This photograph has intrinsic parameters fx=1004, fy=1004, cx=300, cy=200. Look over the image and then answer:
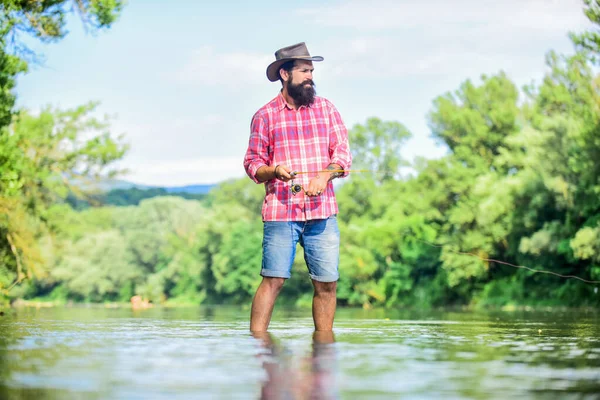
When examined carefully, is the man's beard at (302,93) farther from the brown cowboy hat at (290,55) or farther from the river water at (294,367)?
the river water at (294,367)

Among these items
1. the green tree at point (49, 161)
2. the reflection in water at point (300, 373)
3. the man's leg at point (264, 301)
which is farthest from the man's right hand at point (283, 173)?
the green tree at point (49, 161)

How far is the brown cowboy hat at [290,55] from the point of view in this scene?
8.08 meters

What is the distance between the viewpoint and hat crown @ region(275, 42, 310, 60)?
8.09 m

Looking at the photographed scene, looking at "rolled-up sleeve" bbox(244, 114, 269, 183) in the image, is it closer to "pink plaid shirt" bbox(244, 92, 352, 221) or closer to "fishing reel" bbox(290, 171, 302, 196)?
"pink plaid shirt" bbox(244, 92, 352, 221)

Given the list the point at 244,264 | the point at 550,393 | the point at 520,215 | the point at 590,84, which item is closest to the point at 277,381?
the point at 550,393

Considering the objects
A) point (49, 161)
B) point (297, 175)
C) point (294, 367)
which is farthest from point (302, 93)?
point (49, 161)

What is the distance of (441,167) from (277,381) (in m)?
50.7

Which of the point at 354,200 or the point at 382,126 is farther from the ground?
the point at 382,126

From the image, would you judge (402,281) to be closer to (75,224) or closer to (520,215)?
(520,215)

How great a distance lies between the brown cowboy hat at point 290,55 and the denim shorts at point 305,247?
4.25 feet

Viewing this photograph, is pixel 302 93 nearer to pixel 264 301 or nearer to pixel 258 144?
pixel 258 144

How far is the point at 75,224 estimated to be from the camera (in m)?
35.3

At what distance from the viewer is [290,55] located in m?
8.10

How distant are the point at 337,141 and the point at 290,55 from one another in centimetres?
79
